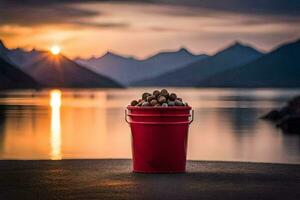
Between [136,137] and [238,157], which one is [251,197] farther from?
[238,157]

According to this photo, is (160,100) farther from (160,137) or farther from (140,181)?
(140,181)

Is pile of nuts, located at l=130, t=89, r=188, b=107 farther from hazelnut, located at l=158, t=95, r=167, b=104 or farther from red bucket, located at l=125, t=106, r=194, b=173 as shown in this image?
red bucket, located at l=125, t=106, r=194, b=173

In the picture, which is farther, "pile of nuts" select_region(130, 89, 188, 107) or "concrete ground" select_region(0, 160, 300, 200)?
"pile of nuts" select_region(130, 89, 188, 107)

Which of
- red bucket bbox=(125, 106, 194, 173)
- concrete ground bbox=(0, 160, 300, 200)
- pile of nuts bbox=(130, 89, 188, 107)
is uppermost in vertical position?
pile of nuts bbox=(130, 89, 188, 107)

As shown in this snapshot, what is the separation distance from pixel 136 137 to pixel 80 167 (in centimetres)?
150

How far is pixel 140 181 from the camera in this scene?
447 inches

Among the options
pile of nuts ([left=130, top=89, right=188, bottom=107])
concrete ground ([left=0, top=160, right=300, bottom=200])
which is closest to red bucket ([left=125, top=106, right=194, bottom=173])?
pile of nuts ([left=130, top=89, right=188, bottom=107])

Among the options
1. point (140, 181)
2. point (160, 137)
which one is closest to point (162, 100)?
point (160, 137)

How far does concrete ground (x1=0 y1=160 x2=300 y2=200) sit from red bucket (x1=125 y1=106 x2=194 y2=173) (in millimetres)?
310

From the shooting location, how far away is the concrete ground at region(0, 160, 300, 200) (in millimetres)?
9984

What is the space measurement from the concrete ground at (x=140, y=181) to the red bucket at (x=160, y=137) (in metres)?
0.31

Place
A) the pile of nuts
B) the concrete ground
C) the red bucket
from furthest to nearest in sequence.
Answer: the pile of nuts < the red bucket < the concrete ground

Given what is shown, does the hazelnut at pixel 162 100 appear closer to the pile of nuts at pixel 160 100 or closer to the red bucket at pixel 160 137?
the pile of nuts at pixel 160 100

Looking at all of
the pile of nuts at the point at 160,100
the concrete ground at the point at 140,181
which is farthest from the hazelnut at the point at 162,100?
the concrete ground at the point at 140,181
